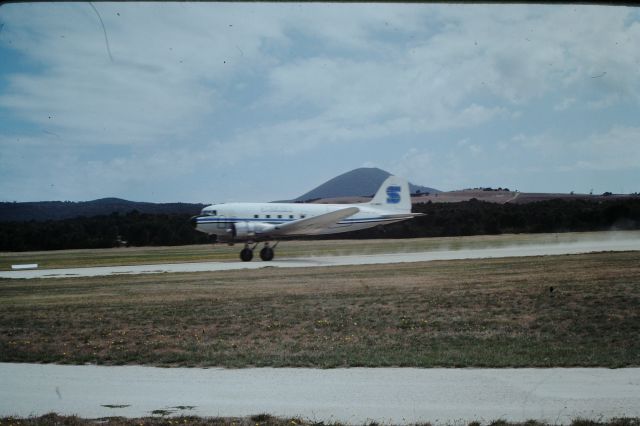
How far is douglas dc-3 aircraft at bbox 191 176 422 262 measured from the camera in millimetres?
38094

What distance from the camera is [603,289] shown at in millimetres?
17891

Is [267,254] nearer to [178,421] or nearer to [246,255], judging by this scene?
[246,255]

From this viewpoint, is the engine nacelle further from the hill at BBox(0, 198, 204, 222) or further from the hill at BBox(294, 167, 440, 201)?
the hill at BBox(294, 167, 440, 201)

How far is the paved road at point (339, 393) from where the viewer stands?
7.72m

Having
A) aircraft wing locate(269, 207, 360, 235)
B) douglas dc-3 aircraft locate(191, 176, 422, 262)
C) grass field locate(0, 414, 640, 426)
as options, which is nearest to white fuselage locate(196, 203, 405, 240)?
douglas dc-3 aircraft locate(191, 176, 422, 262)

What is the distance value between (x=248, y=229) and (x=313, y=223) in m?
4.39

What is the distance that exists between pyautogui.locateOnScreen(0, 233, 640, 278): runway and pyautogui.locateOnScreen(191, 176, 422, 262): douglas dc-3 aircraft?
5.87 ft

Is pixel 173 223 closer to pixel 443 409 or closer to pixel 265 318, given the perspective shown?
pixel 265 318

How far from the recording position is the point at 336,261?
121ft

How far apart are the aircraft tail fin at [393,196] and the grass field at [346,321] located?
19311 millimetres

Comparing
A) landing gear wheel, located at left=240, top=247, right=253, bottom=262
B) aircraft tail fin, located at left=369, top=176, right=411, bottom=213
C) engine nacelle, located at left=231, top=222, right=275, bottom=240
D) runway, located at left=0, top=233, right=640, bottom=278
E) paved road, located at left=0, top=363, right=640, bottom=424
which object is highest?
aircraft tail fin, located at left=369, top=176, right=411, bottom=213

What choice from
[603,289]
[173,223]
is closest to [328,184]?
[173,223]

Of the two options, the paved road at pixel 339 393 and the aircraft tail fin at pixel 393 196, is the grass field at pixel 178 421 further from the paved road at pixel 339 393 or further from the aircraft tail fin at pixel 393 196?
the aircraft tail fin at pixel 393 196

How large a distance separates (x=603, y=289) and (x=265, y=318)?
33.9ft
